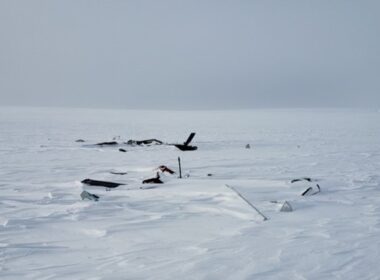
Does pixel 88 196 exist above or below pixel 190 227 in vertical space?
above

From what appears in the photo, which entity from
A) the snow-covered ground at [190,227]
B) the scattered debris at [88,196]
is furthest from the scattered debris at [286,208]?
the scattered debris at [88,196]

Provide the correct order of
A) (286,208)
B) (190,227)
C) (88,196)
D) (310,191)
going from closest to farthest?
(190,227) → (286,208) → (88,196) → (310,191)

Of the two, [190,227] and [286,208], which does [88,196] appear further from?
[286,208]

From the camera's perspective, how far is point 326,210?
5.63 metres

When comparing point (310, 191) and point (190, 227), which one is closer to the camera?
point (190, 227)

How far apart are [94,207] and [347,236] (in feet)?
10.5

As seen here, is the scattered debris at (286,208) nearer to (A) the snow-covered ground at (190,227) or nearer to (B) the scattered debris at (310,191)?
(A) the snow-covered ground at (190,227)

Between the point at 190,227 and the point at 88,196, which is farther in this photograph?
the point at 88,196

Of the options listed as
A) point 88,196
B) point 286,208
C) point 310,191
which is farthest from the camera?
point 310,191

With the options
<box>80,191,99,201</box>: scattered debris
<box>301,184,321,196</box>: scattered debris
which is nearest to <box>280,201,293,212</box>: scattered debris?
<box>301,184,321,196</box>: scattered debris

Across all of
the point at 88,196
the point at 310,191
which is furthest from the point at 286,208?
the point at 88,196

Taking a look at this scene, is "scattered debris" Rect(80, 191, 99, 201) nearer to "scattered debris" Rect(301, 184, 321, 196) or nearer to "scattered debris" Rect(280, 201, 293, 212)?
"scattered debris" Rect(280, 201, 293, 212)

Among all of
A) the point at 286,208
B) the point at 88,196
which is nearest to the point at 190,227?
the point at 286,208

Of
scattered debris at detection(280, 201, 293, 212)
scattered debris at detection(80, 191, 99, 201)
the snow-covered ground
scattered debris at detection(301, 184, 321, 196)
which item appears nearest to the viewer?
the snow-covered ground
